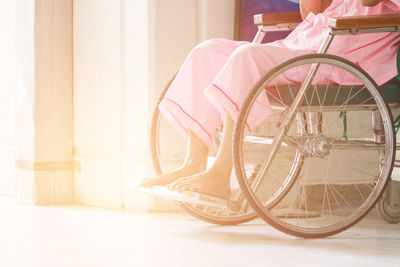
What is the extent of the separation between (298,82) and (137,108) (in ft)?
2.84

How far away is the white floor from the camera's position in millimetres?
1870

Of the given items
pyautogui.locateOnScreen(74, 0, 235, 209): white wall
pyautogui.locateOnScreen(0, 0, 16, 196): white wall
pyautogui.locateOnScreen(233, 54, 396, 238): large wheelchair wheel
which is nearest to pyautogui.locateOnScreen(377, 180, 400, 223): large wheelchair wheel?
pyautogui.locateOnScreen(233, 54, 396, 238): large wheelchair wheel

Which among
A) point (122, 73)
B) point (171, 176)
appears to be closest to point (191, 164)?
point (171, 176)

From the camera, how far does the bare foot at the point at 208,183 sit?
213 centimetres

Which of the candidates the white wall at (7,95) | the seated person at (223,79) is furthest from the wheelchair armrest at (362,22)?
the white wall at (7,95)

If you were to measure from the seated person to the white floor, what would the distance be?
19 cm

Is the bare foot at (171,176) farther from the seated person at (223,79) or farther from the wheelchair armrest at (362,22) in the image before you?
the wheelchair armrest at (362,22)

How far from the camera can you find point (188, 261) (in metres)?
1.86

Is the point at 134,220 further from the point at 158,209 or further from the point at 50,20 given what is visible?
the point at 50,20

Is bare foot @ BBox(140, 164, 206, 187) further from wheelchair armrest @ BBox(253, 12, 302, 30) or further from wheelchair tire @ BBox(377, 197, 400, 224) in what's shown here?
wheelchair tire @ BBox(377, 197, 400, 224)

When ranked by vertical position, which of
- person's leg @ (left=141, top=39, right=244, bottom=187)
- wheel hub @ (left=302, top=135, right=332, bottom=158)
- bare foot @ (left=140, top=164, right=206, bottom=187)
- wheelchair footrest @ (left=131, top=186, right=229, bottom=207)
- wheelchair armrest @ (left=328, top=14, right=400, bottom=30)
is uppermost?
wheelchair armrest @ (left=328, top=14, right=400, bottom=30)

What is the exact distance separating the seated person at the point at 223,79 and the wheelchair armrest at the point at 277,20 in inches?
5.9

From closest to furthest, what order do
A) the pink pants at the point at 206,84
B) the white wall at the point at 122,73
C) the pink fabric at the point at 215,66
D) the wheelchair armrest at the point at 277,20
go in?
the pink pants at the point at 206,84 < the pink fabric at the point at 215,66 < the wheelchair armrest at the point at 277,20 < the white wall at the point at 122,73

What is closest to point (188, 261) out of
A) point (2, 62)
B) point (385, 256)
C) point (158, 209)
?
point (385, 256)
